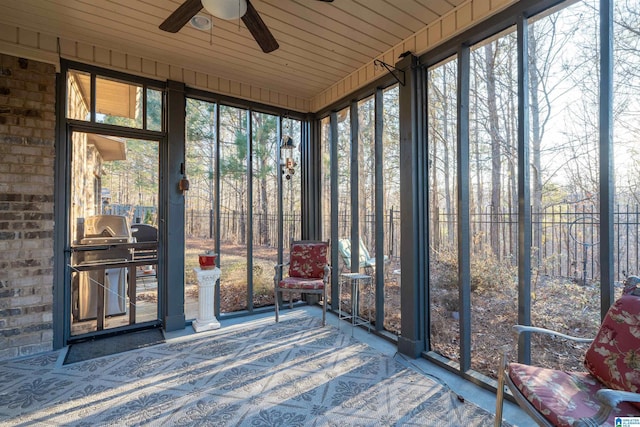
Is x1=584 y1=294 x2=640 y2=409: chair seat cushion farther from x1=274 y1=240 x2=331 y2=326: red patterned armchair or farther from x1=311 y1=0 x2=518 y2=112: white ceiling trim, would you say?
x1=274 y1=240 x2=331 y2=326: red patterned armchair

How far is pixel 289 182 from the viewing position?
4.38 meters

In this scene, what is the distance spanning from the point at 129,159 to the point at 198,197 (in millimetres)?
830

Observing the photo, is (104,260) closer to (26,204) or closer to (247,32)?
(26,204)

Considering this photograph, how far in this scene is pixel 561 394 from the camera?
1401 mm

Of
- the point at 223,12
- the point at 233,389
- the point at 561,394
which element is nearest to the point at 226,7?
the point at 223,12

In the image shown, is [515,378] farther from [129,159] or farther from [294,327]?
[129,159]

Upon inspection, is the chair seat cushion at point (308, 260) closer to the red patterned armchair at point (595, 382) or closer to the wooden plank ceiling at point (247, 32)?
the wooden plank ceiling at point (247, 32)

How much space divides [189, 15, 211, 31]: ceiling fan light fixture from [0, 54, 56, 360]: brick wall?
5.00 ft

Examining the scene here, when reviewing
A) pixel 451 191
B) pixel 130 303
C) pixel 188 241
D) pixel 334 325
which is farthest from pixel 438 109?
pixel 130 303

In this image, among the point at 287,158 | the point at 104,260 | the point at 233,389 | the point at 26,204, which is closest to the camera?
the point at 233,389

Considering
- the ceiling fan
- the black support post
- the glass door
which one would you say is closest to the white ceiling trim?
the black support post

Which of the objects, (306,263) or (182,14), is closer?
(182,14)

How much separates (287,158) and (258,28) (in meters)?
2.21

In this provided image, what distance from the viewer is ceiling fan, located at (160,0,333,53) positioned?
6.07ft
